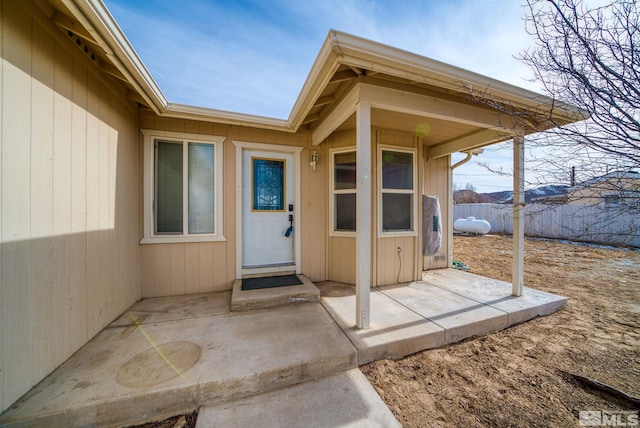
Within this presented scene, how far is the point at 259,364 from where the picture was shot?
66.3 inches

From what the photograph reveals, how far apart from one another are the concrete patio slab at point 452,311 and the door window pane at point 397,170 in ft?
5.61

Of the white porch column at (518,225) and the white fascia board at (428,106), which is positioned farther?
the white porch column at (518,225)

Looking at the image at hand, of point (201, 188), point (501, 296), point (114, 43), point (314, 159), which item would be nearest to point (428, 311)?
point (501, 296)

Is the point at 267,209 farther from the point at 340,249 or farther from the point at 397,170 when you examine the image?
the point at 397,170

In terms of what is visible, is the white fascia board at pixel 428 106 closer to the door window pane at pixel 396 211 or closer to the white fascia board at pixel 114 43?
the door window pane at pixel 396 211

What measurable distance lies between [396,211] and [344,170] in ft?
3.71

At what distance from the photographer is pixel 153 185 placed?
3.01 m

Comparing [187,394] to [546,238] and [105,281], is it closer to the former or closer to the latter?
[105,281]

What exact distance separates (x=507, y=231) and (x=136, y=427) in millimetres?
14533

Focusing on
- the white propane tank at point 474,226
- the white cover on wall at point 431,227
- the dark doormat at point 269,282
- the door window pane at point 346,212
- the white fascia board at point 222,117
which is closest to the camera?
the white fascia board at point 222,117

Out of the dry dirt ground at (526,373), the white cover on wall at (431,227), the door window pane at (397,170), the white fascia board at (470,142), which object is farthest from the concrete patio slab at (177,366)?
the white fascia board at (470,142)

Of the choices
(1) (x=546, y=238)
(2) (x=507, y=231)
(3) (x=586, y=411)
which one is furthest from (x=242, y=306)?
(2) (x=507, y=231)

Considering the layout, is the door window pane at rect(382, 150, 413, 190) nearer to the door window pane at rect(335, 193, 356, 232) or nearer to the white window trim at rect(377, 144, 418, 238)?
the white window trim at rect(377, 144, 418, 238)

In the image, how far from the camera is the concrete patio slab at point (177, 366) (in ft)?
4.44
